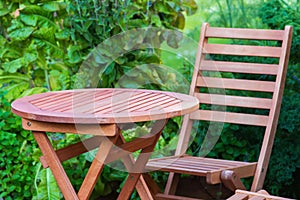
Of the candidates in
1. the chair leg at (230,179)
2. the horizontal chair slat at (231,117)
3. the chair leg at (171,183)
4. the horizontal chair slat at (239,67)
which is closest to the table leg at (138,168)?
the chair leg at (230,179)

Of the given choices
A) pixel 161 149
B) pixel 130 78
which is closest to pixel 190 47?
pixel 130 78

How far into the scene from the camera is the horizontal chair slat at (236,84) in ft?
12.5

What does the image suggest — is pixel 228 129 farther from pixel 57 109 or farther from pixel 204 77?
pixel 57 109

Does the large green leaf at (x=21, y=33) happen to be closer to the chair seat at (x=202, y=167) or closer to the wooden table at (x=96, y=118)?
the wooden table at (x=96, y=118)

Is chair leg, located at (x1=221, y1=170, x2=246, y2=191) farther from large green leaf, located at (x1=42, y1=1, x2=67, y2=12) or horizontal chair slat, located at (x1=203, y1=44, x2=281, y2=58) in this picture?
large green leaf, located at (x1=42, y1=1, x2=67, y2=12)

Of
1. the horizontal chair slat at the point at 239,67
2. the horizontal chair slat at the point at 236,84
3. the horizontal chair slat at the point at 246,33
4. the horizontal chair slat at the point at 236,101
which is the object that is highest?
the horizontal chair slat at the point at 246,33

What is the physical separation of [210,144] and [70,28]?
4.61 ft

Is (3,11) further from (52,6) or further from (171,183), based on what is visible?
(171,183)

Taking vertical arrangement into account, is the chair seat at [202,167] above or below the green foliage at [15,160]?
above

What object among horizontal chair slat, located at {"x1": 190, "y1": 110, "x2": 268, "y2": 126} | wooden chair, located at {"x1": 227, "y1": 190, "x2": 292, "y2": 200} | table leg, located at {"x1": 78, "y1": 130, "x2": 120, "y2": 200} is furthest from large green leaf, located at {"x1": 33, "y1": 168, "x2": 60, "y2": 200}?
wooden chair, located at {"x1": 227, "y1": 190, "x2": 292, "y2": 200}

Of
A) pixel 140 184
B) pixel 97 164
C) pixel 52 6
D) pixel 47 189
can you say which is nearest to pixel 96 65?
pixel 52 6

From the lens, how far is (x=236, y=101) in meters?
3.90

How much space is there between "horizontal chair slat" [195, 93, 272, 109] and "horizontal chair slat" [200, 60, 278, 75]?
18cm

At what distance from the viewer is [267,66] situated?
151 inches
